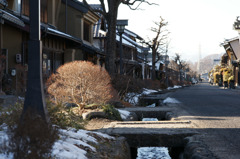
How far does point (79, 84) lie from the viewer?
916cm

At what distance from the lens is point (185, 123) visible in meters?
8.66

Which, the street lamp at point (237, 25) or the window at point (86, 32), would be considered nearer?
the window at point (86, 32)

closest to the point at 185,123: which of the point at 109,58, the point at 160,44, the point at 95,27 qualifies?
the point at 109,58

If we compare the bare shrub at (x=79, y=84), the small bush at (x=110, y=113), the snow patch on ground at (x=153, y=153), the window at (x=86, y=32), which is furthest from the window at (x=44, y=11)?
the snow patch on ground at (x=153, y=153)

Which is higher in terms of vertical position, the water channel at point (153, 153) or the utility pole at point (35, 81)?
the utility pole at point (35, 81)

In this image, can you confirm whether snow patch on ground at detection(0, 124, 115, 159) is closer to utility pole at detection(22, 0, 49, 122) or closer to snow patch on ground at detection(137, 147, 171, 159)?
utility pole at detection(22, 0, 49, 122)

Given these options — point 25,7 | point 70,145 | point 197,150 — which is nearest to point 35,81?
point 70,145

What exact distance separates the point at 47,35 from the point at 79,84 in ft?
32.4

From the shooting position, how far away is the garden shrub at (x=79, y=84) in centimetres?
888

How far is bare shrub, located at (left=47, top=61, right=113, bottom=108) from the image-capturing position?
8.88 m

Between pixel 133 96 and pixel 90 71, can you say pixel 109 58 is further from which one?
pixel 90 71

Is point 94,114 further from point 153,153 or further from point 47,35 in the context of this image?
point 47,35

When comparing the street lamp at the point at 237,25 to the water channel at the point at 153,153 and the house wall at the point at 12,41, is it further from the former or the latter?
the water channel at the point at 153,153

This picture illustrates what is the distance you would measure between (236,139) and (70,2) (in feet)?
63.3
